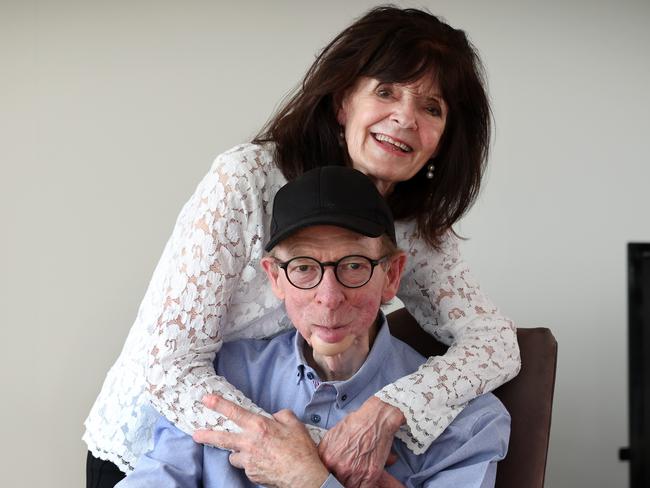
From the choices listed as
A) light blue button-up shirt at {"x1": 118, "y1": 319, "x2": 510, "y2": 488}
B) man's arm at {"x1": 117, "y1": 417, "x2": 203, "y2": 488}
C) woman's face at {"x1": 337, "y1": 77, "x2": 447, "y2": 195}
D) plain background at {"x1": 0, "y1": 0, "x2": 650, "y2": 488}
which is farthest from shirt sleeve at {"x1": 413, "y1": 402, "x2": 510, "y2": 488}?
plain background at {"x1": 0, "y1": 0, "x2": 650, "y2": 488}

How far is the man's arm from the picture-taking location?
4.87 feet

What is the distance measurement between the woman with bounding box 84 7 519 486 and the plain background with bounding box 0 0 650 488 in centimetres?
72

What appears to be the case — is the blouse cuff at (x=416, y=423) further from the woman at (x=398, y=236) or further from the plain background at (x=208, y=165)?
the plain background at (x=208, y=165)

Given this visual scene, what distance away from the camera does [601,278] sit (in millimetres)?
2613

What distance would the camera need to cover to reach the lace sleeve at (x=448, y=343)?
5.02 feet

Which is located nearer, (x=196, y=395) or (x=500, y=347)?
(x=196, y=395)

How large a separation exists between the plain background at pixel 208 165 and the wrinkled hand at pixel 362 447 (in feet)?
3.59

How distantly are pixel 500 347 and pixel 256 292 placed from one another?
0.48m

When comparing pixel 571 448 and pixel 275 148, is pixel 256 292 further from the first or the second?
pixel 571 448

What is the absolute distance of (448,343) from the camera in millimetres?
1844

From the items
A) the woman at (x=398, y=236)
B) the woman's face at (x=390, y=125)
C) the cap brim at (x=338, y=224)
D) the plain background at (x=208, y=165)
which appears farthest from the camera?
the plain background at (x=208, y=165)

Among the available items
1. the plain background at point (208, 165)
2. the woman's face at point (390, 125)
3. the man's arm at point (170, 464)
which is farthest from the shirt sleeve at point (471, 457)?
the plain background at point (208, 165)

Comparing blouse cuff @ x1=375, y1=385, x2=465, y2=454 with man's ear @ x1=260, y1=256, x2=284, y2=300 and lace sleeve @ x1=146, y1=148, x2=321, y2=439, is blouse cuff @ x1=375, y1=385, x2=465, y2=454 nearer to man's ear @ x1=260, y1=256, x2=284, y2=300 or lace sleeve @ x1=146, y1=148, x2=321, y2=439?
lace sleeve @ x1=146, y1=148, x2=321, y2=439

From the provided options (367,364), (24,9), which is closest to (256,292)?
(367,364)
